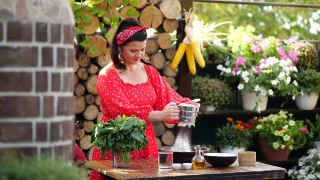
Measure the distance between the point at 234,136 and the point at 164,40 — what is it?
111cm

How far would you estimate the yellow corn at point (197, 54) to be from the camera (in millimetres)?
6504

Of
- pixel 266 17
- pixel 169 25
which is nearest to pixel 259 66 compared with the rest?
pixel 169 25

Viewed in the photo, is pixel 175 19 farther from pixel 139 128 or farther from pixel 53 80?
pixel 53 80

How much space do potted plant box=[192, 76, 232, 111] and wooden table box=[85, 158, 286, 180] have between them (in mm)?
1909

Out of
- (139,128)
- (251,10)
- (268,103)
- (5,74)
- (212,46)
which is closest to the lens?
(5,74)

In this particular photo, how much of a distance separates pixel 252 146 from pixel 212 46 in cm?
106

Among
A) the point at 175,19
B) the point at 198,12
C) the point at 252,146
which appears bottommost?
the point at 252,146

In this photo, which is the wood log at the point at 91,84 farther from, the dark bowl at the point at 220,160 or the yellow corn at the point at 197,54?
the dark bowl at the point at 220,160

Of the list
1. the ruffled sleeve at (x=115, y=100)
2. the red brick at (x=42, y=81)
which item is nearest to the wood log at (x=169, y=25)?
the ruffled sleeve at (x=115, y=100)

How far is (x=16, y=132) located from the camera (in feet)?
8.24

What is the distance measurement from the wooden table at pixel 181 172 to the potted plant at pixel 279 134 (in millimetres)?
2126

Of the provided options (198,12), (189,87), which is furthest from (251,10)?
(189,87)

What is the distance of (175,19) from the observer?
645cm

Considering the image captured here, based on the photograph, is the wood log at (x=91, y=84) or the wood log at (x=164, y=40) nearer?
the wood log at (x=91, y=84)
